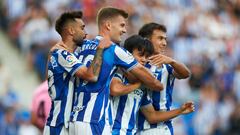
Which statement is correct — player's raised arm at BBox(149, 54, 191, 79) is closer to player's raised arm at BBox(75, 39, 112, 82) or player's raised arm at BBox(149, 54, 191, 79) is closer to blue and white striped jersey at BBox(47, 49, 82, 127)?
player's raised arm at BBox(75, 39, 112, 82)

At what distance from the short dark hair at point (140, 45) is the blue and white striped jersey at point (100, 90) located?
0.37 metres

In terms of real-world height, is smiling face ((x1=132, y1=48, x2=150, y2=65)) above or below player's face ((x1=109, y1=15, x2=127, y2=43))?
below

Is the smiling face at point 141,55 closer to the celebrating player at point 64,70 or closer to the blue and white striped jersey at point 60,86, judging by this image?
the celebrating player at point 64,70

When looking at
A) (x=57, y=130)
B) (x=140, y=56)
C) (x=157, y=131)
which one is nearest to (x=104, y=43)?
(x=140, y=56)

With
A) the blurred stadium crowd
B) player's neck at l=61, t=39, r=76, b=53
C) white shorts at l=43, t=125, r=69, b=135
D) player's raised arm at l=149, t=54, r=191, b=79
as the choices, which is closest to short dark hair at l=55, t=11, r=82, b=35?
player's neck at l=61, t=39, r=76, b=53

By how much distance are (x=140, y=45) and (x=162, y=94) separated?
731 millimetres

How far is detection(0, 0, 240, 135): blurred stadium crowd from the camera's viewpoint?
849 inches

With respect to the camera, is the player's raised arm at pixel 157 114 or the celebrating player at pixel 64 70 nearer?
the celebrating player at pixel 64 70

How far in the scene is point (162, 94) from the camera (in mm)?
11664

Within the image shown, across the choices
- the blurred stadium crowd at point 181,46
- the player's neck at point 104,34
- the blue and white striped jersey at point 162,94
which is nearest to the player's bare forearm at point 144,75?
the player's neck at point 104,34

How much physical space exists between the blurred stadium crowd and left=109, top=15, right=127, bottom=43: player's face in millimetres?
8507

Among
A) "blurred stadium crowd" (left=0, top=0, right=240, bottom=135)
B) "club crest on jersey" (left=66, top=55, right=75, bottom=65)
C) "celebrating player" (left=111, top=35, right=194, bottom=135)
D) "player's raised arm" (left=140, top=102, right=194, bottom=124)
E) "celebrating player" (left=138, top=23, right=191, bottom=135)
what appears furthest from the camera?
"blurred stadium crowd" (left=0, top=0, right=240, bottom=135)

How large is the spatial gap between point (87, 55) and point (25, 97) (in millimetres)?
11325

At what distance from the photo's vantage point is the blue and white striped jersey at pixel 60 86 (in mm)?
11016
